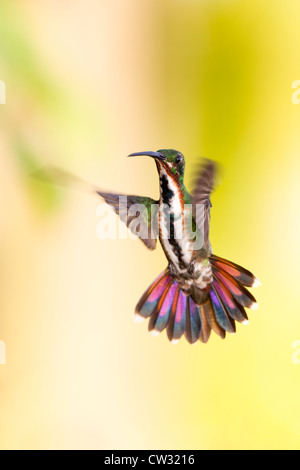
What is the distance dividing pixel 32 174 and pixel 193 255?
1.04 feet

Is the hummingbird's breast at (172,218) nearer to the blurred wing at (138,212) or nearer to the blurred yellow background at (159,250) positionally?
the blurred wing at (138,212)

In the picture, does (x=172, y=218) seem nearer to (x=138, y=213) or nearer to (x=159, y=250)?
(x=138, y=213)

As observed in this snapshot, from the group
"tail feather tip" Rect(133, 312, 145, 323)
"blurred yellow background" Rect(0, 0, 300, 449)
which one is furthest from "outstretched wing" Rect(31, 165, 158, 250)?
"blurred yellow background" Rect(0, 0, 300, 449)

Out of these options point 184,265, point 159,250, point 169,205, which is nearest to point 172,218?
point 169,205

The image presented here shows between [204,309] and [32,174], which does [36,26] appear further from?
[204,309]

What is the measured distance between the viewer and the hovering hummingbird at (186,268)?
26.4 inches

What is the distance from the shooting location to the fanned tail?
2.62 feet

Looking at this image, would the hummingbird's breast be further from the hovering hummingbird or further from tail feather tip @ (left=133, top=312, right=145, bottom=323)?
tail feather tip @ (left=133, top=312, right=145, bottom=323)

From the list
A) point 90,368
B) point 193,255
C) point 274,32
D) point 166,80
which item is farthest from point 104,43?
point 90,368

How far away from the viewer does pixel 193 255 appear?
0.75 m

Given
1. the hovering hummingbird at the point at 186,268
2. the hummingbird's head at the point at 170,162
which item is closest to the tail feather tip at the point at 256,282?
the hovering hummingbird at the point at 186,268

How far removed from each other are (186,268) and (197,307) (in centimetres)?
9

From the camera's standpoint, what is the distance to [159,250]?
1.33 meters

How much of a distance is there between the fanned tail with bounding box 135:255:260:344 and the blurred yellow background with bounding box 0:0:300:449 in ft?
1.34
